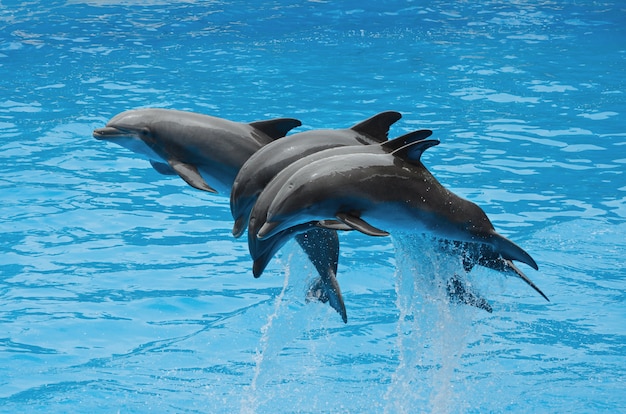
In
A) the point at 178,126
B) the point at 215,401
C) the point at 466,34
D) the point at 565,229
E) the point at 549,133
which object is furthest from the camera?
the point at 466,34

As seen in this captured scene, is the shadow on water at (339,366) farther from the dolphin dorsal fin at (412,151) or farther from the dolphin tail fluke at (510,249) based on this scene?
the dolphin dorsal fin at (412,151)

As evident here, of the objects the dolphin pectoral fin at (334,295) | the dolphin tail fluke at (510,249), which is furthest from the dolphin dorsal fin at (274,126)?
the dolphin tail fluke at (510,249)

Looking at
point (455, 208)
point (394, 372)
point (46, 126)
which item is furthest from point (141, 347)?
point (46, 126)

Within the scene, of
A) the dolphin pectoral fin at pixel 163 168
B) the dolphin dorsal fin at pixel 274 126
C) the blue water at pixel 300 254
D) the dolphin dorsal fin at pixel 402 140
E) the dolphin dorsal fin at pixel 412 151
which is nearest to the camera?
the dolphin dorsal fin at pixel 412 151

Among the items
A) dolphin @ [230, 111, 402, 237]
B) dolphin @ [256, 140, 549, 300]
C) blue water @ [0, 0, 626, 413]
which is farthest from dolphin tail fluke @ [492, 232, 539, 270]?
dolphin @ [230, 111, 402, 237]

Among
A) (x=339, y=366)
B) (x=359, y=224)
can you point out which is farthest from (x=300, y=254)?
(x=339, y=366)

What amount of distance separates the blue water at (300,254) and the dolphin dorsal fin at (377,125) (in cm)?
71

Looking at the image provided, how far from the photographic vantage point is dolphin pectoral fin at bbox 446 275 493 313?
4.52 m

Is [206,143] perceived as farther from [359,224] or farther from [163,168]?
[359,224]

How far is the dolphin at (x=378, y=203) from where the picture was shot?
138 inches

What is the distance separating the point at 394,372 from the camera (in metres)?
7.37

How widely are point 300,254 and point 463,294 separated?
4.07ft

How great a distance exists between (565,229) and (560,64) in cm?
710

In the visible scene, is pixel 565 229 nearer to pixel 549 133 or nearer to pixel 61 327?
pixel 549 133
